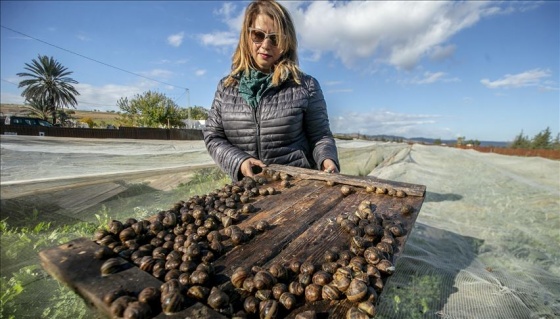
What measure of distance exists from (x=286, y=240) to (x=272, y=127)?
159 centimetres

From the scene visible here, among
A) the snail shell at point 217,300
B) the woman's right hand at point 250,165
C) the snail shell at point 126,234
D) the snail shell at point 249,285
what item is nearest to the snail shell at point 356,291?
the snail shell at point 249,285

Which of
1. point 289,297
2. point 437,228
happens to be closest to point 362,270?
point 289,297

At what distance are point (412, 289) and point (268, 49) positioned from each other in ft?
10.7

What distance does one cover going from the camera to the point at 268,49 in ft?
10.2

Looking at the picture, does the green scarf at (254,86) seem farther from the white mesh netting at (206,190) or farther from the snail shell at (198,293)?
the white mesh netting at (206,190)

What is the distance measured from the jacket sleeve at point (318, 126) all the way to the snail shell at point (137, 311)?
244 centimetres

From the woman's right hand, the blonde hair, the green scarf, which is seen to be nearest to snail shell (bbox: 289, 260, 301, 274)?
the woman's right hand

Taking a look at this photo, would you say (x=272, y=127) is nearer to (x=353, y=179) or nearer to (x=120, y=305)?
(x=353, y=179)

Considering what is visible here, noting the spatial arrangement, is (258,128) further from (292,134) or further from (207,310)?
(207,310)

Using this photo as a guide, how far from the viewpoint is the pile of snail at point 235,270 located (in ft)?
3.82

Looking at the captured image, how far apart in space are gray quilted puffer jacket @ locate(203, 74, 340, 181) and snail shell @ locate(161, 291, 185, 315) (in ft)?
6.48

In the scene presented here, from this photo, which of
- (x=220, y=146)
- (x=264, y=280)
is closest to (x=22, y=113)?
(x=220, y=146)

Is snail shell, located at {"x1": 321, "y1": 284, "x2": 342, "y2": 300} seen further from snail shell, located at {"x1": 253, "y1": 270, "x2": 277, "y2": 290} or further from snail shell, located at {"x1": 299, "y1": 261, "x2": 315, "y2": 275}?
snail shell, located at {"x1": 253, "y1": 270, "x2": 277, "y2": 290}

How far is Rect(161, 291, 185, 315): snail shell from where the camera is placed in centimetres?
108
